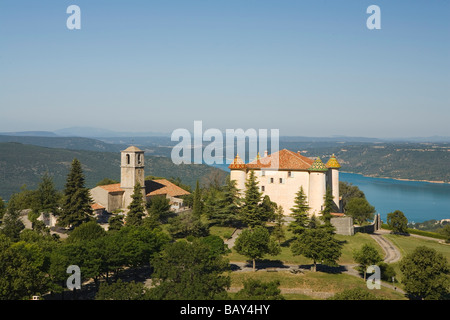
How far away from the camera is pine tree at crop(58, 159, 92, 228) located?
4040 cm

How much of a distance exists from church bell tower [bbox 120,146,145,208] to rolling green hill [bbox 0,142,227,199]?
7963 cm

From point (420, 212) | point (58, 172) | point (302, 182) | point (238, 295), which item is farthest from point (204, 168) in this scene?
point (238, 295)

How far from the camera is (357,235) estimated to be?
1729 inches

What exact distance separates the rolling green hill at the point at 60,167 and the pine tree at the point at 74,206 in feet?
281

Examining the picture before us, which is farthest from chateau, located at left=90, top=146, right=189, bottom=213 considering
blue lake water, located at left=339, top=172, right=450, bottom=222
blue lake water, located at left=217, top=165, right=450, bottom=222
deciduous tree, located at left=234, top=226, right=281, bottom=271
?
blue lake water, located at left=339, top=172, right=450, bottom=222

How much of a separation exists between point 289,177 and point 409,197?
111728 millimetres

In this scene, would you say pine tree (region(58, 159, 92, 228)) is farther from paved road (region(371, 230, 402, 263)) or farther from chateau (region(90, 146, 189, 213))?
paved road (region(371, 230, 402, 263))

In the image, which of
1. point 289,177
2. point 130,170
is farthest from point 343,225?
point 130,170

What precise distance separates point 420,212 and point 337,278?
317 feet

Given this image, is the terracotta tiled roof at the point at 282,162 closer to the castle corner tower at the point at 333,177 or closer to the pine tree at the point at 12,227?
the castle corner tower at the point at 333,177

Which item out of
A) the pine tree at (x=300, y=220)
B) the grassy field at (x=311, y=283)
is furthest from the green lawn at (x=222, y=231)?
the grassy field at (x=311, y=283)

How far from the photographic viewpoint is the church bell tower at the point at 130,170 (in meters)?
46.7

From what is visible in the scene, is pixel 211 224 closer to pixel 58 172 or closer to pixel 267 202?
pixel 267 202

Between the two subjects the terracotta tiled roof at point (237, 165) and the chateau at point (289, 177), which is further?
the terracotta tiled roof at point (237, 165)
